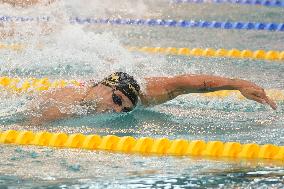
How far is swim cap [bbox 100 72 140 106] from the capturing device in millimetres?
4562

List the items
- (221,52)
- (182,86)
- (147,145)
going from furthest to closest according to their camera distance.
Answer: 1. (221,52)
2. (182,86)
3. (147,145)

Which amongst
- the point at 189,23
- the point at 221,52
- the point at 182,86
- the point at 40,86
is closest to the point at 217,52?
the point at 221,52

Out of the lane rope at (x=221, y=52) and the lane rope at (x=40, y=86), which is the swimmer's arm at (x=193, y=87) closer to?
the lane rope at (x=40, y=86)

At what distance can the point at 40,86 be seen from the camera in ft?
20.0

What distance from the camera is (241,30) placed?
8.91m

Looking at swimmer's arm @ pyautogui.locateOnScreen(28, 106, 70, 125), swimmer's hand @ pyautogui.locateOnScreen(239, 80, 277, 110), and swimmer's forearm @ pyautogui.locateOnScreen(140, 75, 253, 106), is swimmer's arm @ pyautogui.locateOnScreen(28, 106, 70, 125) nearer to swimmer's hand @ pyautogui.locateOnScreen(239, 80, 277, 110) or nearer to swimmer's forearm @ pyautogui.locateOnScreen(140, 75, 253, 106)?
swimmer's forearm @ pyautogui.locateOnScreen(140, 75, 253, 106)

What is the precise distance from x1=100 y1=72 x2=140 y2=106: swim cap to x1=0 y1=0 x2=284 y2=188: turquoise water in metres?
0.10

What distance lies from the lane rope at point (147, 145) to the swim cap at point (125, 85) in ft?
1.53

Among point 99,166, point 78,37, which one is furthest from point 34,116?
point 78,37

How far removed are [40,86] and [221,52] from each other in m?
2.39

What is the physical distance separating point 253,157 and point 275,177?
41 cm

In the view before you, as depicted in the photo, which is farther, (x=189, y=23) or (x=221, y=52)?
(x=189, y=23)

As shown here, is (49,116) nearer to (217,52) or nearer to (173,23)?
(217,52)

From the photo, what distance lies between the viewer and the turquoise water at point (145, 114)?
11.4 feet
